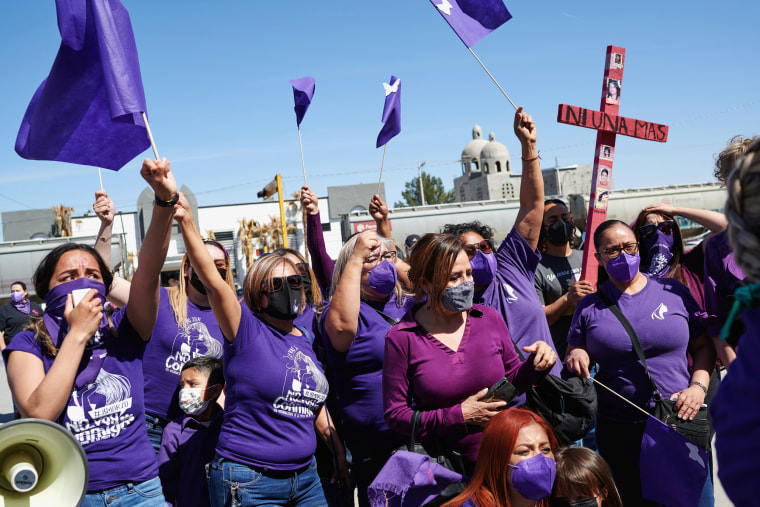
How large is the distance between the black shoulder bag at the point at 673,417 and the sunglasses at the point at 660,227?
3.82 ft

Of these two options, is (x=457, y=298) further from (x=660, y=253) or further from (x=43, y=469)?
(x=660, y=253)

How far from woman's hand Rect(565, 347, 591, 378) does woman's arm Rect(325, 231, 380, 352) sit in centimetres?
113

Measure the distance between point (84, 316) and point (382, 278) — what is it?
5.42 feet

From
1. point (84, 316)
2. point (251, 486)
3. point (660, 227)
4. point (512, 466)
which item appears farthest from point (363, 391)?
point (660, 227)

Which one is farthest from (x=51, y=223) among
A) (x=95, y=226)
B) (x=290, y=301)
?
(x=290, y=301)

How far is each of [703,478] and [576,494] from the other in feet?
2.70

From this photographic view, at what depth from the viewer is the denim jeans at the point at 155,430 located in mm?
3666

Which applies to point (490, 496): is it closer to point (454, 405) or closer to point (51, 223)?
point (454, 405)

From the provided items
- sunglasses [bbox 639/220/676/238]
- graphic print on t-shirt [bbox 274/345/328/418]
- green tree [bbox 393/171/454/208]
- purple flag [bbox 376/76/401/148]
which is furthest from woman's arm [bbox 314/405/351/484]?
green tree [bbox 393/171/454/208]

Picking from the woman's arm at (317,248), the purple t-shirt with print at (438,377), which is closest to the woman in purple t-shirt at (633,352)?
the purple t-shirt with print at (438,377)

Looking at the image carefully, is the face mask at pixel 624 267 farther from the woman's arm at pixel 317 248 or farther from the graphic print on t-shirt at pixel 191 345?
the graphic print on t-shirt at pixel 191 345

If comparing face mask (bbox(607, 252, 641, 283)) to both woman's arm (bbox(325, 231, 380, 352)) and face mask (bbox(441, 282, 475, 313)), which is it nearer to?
face mask (bbox(441, 282, 475, 313))

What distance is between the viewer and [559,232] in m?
5.16

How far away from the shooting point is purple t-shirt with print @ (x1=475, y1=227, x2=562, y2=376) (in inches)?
152
